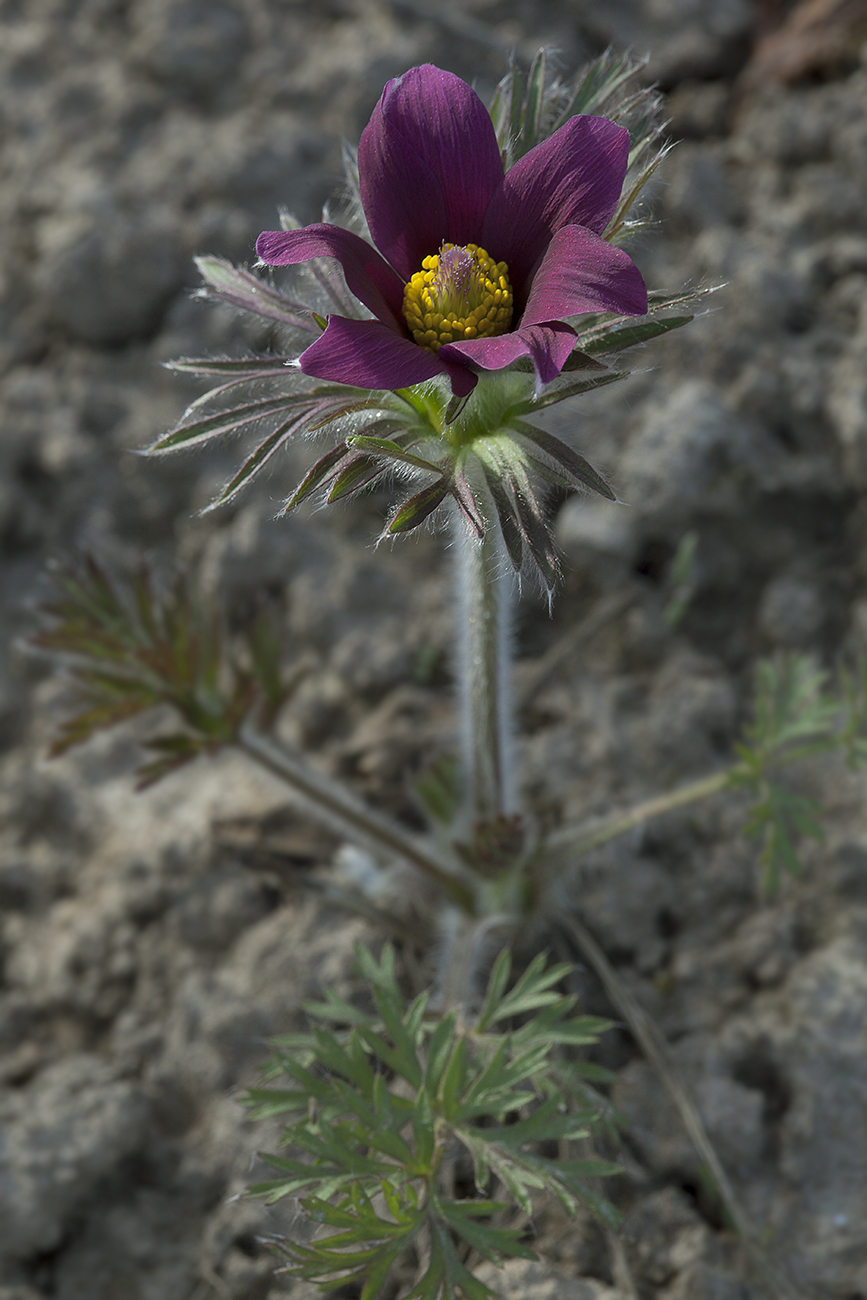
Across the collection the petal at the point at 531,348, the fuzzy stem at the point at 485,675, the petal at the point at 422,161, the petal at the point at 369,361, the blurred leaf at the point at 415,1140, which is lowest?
the blurred leaf at the point at 415,1140

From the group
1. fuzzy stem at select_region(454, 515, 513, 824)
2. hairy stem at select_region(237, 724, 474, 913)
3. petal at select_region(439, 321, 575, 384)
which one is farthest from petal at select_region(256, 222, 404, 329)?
hairy stem at select_region(237, 724, 474, 913)

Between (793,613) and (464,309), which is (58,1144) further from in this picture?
(793,613)

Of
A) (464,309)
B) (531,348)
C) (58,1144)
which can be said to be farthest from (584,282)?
(58,1144)

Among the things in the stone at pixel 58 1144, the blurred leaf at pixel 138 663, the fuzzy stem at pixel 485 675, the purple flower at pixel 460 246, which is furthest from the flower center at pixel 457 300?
the stone at pixel 58 1144

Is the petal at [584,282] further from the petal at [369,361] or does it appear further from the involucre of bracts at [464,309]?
the petal at [369,361]

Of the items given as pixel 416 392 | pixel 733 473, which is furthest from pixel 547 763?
pixel 416 392
